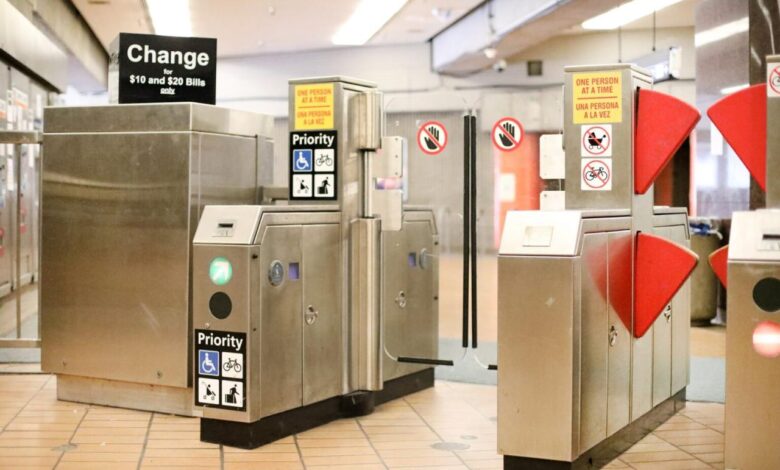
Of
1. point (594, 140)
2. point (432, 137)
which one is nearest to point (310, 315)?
point (594, 140)

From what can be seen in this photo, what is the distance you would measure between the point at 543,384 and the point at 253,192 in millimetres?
2203

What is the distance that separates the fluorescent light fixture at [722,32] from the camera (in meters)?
7.55

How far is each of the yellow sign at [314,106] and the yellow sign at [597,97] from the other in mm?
1268

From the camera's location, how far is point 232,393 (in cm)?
399

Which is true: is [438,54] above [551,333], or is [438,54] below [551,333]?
above

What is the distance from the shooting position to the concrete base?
4.61 meters

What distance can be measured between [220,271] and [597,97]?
5.74 feet

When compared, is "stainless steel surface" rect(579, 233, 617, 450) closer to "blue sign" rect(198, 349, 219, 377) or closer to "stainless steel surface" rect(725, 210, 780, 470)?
"stainless steel surface" rect(725, 210, 780, 470)

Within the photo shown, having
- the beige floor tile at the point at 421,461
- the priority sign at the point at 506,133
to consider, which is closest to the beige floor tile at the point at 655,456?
the beige floor tile at the point at 421,461

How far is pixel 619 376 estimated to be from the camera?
12.6 ft

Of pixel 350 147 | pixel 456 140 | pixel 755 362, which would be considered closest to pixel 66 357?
pixel 350 147

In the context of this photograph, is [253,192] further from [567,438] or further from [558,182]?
[567,438]

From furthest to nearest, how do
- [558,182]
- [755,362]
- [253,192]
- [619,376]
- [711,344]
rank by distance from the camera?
[711,344] < [253,192] < [558,182] < [619,376] < [755,362]

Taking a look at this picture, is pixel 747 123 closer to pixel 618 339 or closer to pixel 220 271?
pixel 618 339
